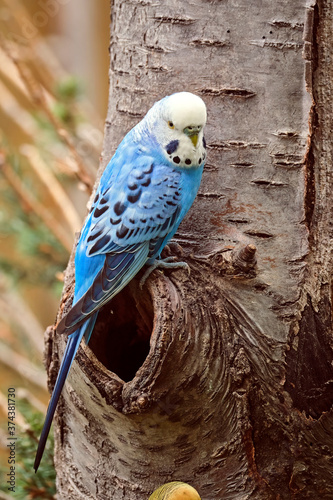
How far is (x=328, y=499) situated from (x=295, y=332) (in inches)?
9.0

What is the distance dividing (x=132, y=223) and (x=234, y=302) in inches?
6.8

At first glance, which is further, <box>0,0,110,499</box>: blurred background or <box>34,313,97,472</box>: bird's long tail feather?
<box>0,0,110,499</box>: blurred background

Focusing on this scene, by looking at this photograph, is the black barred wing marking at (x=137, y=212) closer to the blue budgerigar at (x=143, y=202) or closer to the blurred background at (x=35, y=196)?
the blue budgerigar at (x=143, y=202)

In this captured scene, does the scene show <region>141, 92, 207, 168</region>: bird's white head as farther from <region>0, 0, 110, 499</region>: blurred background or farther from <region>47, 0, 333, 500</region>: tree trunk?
<region>0, 0, 110, 499</region>: blurred background

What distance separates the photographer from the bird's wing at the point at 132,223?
30.5 inches

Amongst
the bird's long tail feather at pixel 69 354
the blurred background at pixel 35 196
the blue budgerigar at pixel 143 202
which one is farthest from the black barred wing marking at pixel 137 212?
the blurred background at pixel 35 196

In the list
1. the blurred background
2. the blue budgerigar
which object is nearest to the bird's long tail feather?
the blue budgerigar

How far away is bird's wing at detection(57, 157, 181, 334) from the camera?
77 cm

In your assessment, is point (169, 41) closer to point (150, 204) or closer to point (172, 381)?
point (150, 204)

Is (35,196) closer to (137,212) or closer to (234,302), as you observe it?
(137,212)

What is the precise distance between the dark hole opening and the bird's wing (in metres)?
0.04

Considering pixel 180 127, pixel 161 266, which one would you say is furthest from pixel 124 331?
pixel 180 127

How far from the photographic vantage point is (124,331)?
0.85 m

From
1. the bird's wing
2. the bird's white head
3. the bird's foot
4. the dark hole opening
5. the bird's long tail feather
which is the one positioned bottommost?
the bird's long tail feather
